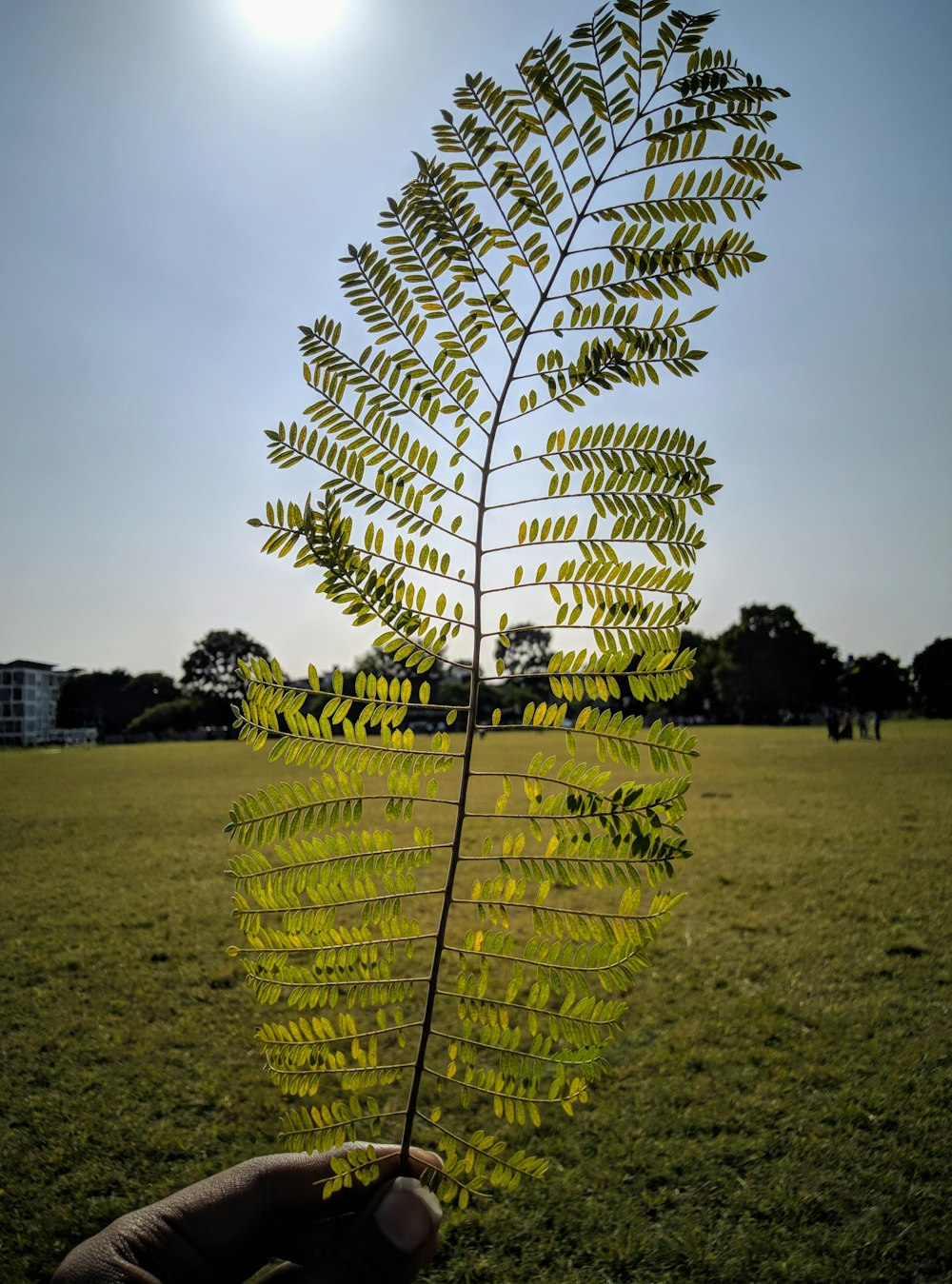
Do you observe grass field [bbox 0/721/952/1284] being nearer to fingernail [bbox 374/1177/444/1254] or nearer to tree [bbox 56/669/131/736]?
fingernail [bbox 374/1177/444/1254]

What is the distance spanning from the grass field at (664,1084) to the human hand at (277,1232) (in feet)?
5.40

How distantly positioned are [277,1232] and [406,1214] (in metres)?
0.34

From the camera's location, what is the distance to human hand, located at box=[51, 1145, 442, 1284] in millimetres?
921

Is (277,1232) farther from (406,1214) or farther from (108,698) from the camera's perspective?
(108,698)

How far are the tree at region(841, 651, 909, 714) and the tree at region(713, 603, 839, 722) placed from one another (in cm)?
310

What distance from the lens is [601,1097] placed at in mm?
3363

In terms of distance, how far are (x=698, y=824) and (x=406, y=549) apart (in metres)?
9.39

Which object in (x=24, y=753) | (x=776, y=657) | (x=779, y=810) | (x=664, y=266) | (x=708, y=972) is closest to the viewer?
(x=664, y=266)

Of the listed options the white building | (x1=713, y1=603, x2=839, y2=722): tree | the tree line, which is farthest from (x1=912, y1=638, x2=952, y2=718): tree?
the white building

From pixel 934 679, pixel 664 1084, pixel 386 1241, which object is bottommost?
pixel 664 1084

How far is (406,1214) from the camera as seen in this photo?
0.91 meters

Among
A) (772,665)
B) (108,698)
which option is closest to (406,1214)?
(108,698)

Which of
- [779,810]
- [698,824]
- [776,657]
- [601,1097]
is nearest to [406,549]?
[601,1097]

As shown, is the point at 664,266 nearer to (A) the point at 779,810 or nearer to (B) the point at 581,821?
(B) the point at 581,821
